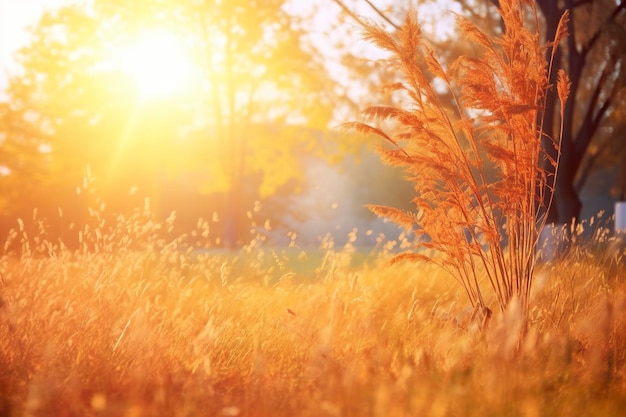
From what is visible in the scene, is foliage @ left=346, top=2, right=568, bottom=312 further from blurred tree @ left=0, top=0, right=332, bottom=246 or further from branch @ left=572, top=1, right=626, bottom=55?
blurred tree @ left=0, top=0, right=332, bottom=246

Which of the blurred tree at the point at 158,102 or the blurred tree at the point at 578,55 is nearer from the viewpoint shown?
the blurred tree at the point at 578,55

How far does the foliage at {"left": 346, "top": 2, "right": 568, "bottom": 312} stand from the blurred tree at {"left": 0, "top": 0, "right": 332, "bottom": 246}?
11548mm

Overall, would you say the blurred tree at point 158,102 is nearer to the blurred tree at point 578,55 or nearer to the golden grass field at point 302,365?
the blurred tree at point 578,55

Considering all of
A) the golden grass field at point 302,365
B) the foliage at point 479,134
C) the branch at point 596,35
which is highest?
the branch at point 596,35

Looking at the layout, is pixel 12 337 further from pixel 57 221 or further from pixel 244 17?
pixel 57 221

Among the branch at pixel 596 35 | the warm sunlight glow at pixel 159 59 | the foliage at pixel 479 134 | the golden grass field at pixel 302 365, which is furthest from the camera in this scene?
the warm sunlight glow at pixel 159 59

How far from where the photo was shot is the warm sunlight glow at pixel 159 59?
14.6 metres

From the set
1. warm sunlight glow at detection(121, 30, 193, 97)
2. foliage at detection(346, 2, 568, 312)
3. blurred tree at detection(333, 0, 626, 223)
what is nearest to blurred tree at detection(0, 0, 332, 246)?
warm sunlight glow at detection(121, 30, 193, 97)

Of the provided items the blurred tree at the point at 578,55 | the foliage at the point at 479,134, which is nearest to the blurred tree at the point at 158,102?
the blurred tree at the point at 578,55

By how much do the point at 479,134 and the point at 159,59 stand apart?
34.2 feet

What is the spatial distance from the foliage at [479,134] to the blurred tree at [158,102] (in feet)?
37.9

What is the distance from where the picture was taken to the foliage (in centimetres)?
438

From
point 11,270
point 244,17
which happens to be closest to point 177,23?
point 244,17

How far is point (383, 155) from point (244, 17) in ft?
41.7
